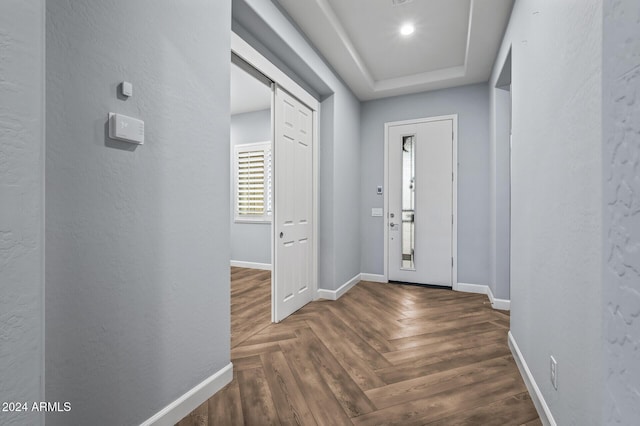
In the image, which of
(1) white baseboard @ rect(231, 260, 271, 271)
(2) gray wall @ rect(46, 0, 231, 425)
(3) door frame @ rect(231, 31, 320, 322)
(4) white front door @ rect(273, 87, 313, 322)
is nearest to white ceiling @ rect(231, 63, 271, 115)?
(3) door frame @ rect(231, 31, 320, 322)

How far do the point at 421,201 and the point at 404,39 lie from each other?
6.55 feet

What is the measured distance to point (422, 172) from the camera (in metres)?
Result: 4.14

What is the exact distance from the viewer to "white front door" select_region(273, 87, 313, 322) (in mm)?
2889

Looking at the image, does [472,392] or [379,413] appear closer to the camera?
[379,413]

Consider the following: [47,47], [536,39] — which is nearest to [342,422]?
Answer: [47,47]

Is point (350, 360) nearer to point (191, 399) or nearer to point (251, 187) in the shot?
point (191, 399)

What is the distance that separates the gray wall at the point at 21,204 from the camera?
2.07ft

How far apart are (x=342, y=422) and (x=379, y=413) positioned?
0.21 m

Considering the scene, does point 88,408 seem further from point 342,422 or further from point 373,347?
point 373,347

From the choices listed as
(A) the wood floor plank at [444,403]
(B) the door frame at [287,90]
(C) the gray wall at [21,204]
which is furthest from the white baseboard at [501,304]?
(C) the gray wall at [21,204]

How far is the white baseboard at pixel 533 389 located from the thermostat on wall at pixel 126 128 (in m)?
2.26

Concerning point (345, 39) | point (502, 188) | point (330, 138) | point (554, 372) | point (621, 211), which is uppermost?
point (345, 39)

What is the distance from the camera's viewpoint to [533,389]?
166 cm

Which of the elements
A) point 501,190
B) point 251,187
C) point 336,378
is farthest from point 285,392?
point 251,187
